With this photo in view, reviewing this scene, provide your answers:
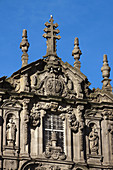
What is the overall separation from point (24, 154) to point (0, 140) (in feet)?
3.80

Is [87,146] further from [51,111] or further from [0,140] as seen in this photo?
[0,140]

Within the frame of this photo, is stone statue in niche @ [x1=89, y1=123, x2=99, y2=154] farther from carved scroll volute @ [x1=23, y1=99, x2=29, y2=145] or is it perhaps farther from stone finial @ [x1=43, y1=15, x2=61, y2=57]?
stone finial @ [x1=43, y1=15, x2=61, y2=57]

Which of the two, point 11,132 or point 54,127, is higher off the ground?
point 54,127

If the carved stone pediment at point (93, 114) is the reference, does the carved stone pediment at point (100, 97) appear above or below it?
above

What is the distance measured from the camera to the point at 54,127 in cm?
2956

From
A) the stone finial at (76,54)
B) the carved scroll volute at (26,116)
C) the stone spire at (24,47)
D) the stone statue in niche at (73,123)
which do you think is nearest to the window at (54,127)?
the stone statue in niche at (73,123)

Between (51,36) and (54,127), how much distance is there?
14.4 ft

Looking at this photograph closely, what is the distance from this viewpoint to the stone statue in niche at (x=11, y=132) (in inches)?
1118

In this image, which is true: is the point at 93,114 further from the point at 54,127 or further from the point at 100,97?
the point at 54,127

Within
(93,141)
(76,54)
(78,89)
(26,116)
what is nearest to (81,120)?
(93,141)

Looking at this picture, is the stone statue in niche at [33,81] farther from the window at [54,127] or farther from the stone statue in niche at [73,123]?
the stone statue in niche at [73,123]

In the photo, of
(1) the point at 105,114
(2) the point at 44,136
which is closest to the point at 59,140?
(2) the point at 44,136

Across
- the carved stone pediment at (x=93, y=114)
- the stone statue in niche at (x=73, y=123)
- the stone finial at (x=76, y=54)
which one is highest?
the stone finial at (x=76, y=54)

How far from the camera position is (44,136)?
29.2m
